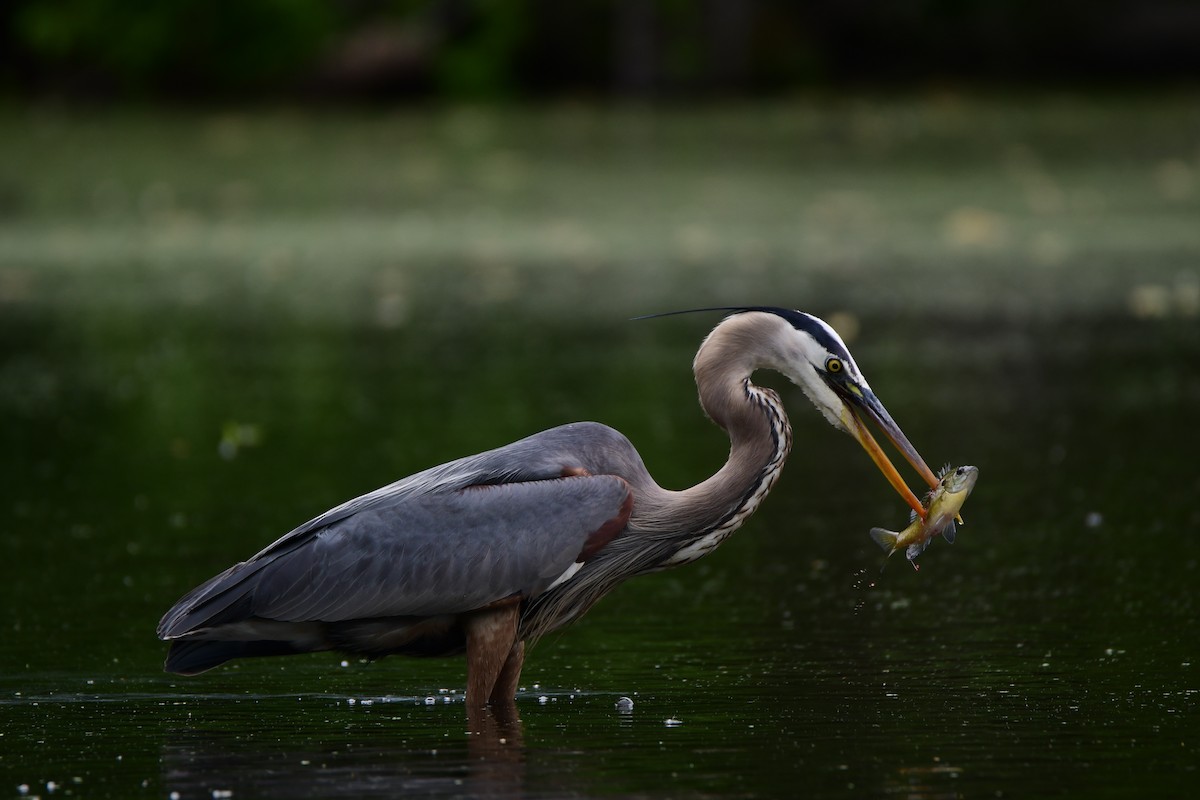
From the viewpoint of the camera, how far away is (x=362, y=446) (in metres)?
10.7

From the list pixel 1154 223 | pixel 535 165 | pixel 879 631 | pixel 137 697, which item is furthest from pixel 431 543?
pixel 535 165

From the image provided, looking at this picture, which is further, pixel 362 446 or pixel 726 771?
pixel 362 446

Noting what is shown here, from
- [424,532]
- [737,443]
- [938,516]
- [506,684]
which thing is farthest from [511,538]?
[938,516]

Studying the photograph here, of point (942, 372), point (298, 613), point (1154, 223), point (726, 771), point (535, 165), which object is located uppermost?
point (535, 165)

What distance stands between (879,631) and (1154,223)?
12391 millimetres

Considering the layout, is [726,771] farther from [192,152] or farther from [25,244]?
[192,152]

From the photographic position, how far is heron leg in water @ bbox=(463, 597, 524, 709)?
6211 millimetres

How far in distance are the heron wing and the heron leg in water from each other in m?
0.08

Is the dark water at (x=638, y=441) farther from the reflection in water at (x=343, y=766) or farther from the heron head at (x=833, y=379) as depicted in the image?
the heron head at (x=833, y=379)

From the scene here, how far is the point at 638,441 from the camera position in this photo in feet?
34.6

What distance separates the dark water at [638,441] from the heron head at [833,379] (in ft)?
2.37

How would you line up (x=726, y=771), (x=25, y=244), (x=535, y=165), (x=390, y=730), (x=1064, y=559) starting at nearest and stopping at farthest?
(x=726, y=771)
(x=390, y=730)
(x=1064, y=559)
(x=25, y=244)
(x=535, y=165)

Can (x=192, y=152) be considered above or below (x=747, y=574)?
above

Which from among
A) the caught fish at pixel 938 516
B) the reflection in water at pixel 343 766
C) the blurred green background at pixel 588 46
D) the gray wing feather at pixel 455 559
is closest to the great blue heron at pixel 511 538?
the gray wing feather at pixel 455 559
